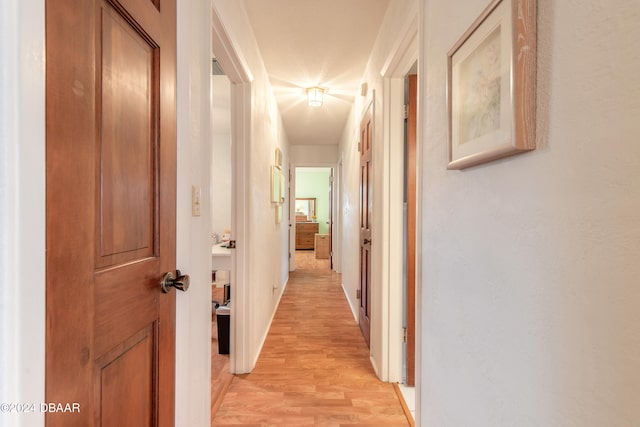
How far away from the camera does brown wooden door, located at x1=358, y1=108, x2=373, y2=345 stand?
2.49 meters

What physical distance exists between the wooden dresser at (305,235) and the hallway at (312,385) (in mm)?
5656

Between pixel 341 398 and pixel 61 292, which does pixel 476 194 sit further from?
pixel 341 398

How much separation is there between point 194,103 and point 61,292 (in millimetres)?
848

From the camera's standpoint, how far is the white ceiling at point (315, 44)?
73.6 inches

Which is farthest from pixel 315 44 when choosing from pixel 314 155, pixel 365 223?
pixel 314 155

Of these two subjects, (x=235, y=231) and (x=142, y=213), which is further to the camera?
(x=235, y=231)

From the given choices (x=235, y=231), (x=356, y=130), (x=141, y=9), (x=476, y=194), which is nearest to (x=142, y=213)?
(x=141, y=9)

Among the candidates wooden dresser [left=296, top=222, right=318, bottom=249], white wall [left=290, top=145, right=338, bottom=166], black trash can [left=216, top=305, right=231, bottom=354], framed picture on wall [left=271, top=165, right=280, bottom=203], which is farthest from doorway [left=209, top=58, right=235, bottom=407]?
A: wooden dresser [left=296, top=222, right=318, bottom=249]

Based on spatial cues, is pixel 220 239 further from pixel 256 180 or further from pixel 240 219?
pixel 240 219

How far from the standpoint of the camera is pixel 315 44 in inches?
89.0

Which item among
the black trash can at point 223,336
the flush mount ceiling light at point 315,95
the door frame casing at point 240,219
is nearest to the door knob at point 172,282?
the door frame casing at point 240,219

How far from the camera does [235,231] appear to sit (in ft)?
6.72

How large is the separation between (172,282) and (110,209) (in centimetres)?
34
